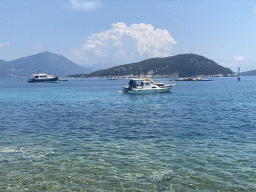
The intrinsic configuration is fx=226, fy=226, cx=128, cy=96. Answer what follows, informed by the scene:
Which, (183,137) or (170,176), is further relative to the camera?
(183,137)

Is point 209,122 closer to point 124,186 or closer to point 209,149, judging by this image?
point 209,149

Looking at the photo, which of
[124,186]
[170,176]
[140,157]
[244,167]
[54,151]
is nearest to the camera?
[124,186]

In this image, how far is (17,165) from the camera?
48.7 feet

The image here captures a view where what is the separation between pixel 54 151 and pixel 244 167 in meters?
13.6

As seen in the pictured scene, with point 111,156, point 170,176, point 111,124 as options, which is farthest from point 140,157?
point 111,124

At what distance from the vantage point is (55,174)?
13492 millimetres

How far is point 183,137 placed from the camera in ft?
72.1

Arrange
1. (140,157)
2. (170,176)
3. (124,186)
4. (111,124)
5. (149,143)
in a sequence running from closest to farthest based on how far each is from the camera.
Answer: (124,186) < (170,176) < (140,157) < (149,143) < (111,124)

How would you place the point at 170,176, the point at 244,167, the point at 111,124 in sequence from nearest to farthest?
the point at 170,176 → the point at 244,167 → the point at 111,124

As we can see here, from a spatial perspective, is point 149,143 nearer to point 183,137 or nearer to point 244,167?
point 183,137

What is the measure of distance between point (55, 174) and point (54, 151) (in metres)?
4.49

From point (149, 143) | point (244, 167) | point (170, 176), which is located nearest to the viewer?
point (170, 176)

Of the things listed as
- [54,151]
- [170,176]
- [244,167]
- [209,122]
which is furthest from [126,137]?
[209,122]

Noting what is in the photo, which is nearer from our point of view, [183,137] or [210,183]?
[210,183]
